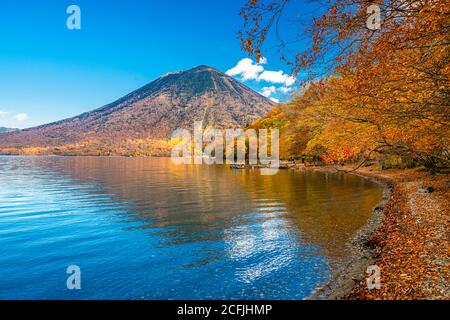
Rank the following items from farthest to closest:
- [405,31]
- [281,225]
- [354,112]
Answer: [354,112], [281,225], [405,31]

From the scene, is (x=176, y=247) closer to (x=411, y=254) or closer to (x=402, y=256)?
(x=402, y=256)

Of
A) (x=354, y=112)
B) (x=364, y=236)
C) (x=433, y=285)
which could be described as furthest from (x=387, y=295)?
(x=354, y=112)

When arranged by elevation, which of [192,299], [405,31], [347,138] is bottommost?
[192,299]

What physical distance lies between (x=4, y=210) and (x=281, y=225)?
2009 cm

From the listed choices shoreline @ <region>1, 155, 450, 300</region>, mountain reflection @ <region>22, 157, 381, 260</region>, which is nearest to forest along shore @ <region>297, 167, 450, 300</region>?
shoreline @ <region>1, 155, 450, 300</region>

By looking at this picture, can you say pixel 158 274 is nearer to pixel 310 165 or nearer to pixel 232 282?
pixel 232 282

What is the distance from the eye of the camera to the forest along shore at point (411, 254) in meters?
7.26

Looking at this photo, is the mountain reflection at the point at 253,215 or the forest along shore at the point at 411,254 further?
the mountain reflection at the point at 253,215

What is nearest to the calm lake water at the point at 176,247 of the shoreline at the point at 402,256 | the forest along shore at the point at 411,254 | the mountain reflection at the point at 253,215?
the mountain reflection at the point at 253,215

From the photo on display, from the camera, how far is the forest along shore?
7.26 metres

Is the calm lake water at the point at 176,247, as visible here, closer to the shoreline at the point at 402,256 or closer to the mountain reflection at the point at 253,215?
the mountain reflection at the point at 253,215

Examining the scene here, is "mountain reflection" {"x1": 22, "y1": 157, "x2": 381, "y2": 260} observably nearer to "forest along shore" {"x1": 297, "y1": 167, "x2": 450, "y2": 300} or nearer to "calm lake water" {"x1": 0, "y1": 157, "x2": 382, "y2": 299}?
"calm lake water" {"x1": 0, "y1": 157, "x2": 382, "y2": 299}

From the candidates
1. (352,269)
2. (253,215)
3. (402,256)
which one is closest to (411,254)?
(402,256)

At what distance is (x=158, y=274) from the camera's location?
10.2m
